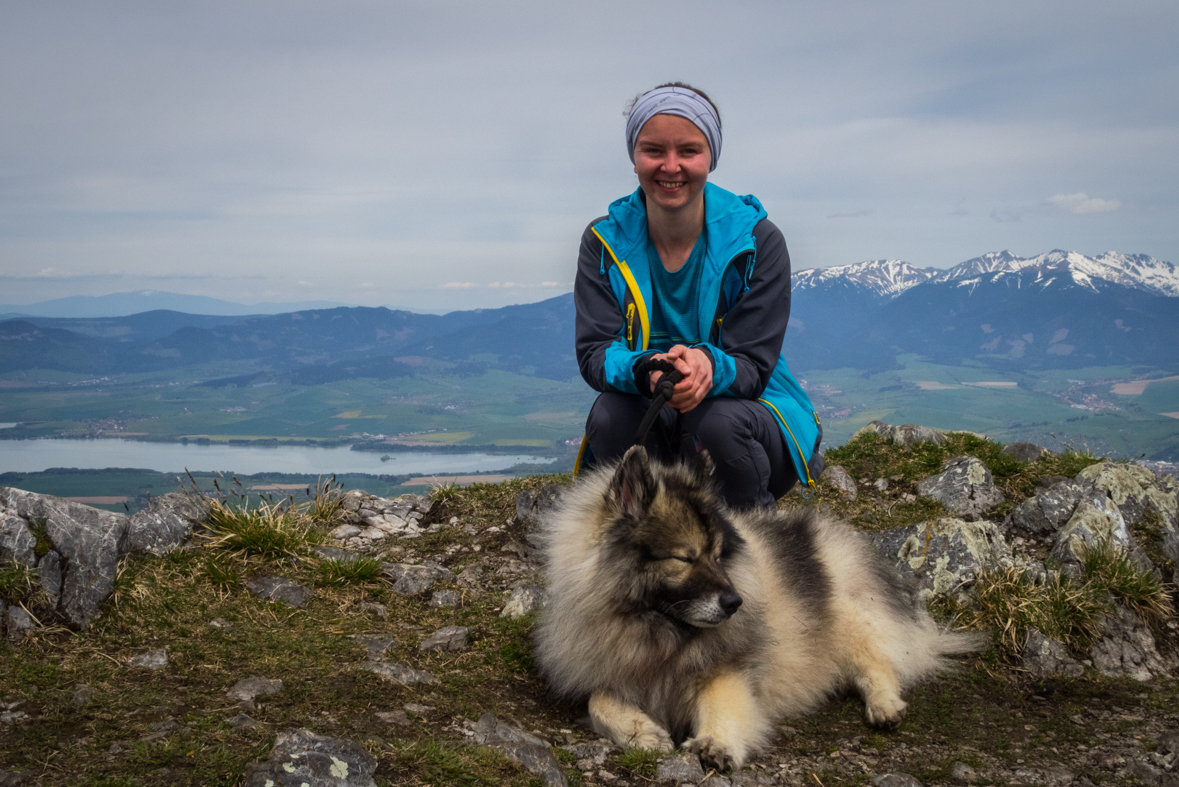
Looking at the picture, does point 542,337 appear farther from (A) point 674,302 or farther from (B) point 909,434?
(A) point 674,302

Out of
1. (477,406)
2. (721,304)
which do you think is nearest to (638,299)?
(721,304)

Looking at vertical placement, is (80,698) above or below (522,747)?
above

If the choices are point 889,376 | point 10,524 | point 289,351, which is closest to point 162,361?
point 289,351

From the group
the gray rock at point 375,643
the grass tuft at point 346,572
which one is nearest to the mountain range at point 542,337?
the grass tuft at point 346,572

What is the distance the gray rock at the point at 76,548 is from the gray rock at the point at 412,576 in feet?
6.12

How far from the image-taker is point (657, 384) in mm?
4117

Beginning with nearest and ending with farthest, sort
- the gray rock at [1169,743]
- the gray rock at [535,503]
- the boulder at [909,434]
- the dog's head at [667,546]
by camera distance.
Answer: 1. the dog's head at [667,546]
2. the gray rock at [1169,743]
3. the gray rock at [535,503]
4. the boulder at [909,434]

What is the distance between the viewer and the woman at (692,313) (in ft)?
14.7

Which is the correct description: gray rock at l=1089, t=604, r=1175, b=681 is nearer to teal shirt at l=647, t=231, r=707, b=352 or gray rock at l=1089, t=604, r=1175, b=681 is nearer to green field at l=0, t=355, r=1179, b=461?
teal shirt at l=647, t=231, r=707, b=352

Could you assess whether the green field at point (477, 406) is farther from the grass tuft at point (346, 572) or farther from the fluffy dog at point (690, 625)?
the fluffy dog at point (690, 625)

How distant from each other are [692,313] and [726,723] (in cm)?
265

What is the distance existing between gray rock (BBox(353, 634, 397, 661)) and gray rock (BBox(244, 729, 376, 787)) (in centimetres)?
137

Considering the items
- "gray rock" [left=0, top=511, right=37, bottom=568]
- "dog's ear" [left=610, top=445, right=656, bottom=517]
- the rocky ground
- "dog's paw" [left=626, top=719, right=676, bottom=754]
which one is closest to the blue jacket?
"dog's ear" [left=610, top=445, right=656, bottom=517]

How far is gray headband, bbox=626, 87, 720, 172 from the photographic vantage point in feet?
14.6
